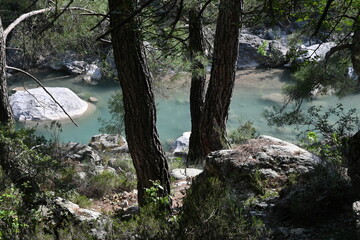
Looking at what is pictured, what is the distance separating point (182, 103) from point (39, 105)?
5.03 metres

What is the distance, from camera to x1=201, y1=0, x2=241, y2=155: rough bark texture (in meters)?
5.58

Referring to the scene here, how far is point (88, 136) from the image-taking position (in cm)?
1253

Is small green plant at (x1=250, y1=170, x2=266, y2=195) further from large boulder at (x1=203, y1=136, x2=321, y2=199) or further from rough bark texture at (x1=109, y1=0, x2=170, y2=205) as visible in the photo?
rough bark texture at (x1=109, y1=0, x2=170, y2=205)

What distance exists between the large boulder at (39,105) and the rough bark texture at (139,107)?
8573mm

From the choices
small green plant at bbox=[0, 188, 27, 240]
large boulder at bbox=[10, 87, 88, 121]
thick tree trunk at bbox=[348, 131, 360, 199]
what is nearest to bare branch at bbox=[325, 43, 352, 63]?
thick tree trunk at bbox=[348, 131, 360, 199]

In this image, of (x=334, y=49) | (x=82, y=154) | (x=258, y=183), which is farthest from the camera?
(x=82, y=154)

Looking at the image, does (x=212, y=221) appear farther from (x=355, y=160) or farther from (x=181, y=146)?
(x=181, y=146)

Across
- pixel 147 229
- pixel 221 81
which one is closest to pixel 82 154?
pixel 221 81

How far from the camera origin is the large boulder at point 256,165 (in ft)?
13.5

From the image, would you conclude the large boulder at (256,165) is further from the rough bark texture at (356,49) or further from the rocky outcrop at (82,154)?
the rocky outcrop at (82,154)

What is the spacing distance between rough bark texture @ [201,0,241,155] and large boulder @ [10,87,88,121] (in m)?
7.05

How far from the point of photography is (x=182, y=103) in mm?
15273

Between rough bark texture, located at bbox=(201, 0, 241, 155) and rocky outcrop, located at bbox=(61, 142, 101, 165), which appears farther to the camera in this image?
rocky outcrop, located at bbox=(61, 142, 101, 165)

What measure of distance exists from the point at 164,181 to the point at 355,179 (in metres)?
1.83
